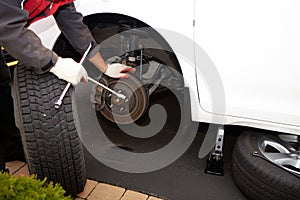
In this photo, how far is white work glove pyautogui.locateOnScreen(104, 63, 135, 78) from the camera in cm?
215

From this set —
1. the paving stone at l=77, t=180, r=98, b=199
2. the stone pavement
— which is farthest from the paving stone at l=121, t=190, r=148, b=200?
the paving stone at l=77, t=180, r=98, b=199

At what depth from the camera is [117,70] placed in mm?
2158

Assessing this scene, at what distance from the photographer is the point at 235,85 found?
177 cm

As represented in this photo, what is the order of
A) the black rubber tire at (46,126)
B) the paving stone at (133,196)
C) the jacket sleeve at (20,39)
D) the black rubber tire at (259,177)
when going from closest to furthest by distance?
the jacket sleeve at (20,39)
the black rubber tire at (46,126)
the black rubber tire at (259,177)
the paving stone at (133,196)

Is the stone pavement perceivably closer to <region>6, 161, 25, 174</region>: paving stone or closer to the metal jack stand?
<region>6, 161, 25, 174</region>: paving stone

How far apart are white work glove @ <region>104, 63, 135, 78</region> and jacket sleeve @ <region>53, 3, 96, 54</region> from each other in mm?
237

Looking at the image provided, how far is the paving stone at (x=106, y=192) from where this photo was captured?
186 centimetres

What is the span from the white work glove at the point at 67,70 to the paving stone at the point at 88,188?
653 mm

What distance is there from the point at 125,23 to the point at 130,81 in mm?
377

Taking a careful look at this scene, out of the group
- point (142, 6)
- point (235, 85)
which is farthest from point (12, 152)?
point (235, 85)

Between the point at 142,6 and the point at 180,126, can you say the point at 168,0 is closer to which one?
the point at 142,6

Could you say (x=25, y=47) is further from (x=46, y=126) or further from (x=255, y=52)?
(x=255, y=52)

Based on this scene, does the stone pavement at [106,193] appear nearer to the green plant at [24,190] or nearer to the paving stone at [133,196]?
the paving stone at [133,196]

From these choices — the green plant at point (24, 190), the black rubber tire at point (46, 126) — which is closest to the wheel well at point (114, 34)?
the black rubber tire at point (46, 126)
